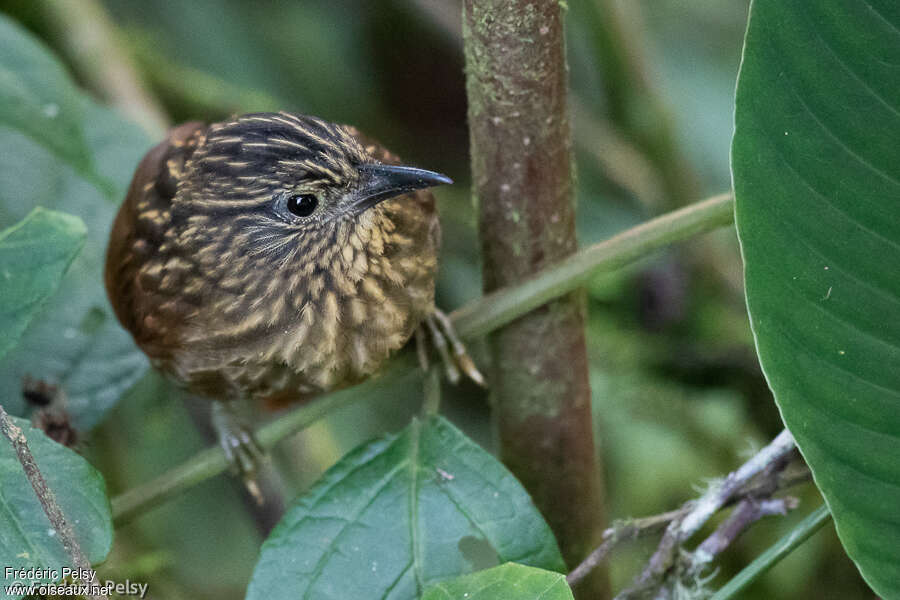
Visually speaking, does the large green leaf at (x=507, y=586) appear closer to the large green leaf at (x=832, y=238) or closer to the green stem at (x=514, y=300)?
the large green leaf at (x=832, y=238)

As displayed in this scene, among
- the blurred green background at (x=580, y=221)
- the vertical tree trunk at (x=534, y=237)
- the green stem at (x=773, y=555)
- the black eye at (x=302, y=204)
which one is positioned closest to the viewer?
the green stem at (x=773, y=555)

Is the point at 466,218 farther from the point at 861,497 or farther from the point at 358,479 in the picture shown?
the point at 861,497

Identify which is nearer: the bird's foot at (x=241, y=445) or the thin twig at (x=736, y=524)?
the thin twig at (x=736, y=524)

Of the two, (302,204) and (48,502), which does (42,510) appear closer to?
(48,502)

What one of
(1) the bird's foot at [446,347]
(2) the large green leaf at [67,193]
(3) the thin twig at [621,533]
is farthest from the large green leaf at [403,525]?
(2) the large green leaf at [67,193]

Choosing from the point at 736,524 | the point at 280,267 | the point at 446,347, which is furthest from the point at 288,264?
the point at 736,524

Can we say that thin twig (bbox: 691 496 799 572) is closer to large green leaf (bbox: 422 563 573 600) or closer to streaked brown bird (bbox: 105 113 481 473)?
large green leaf (bbox: 422 563 573 600)
